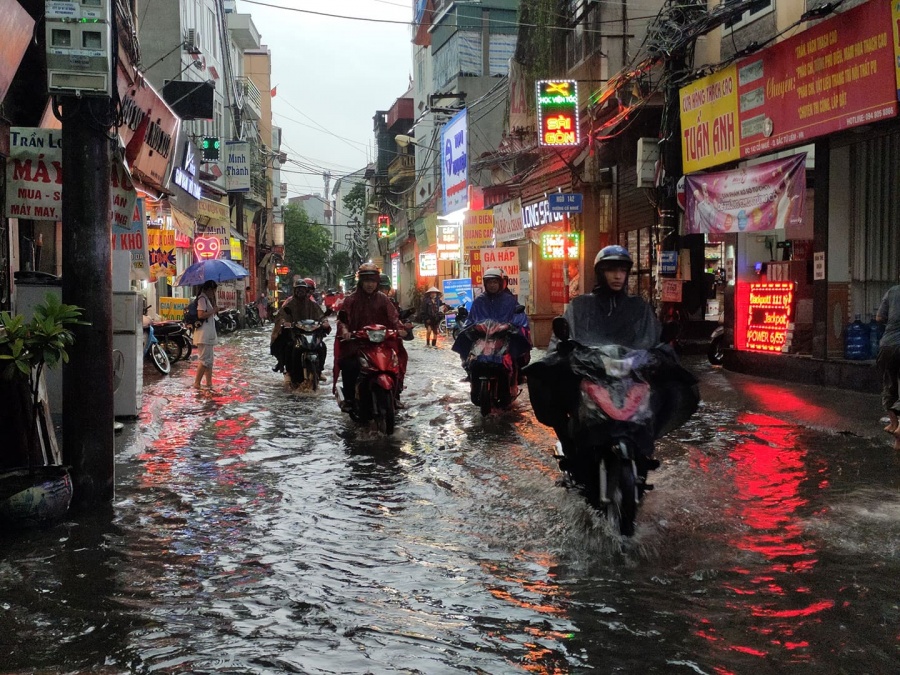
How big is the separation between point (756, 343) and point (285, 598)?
1365 centimetres

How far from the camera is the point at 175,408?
13234mm

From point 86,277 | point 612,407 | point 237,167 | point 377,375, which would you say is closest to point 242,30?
point 237,167

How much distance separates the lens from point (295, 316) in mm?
15414

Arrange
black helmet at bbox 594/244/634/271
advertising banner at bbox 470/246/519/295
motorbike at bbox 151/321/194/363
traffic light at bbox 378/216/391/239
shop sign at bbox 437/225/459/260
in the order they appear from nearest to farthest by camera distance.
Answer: black helmet at bbox 594/244/634/271
motorbike at bbox 151/321/194/363
advertising banner at bbox 470/246/519/295
shop sign at bbox 437/225/459/260
traffic light at bbox 378/216/391/239

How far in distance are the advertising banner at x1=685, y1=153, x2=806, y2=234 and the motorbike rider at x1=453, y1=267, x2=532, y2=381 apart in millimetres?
4754

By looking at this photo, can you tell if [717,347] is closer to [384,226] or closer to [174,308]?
[174,308]

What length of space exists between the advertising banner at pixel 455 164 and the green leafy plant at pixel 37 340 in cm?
2995

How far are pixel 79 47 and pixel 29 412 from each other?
8.23ft

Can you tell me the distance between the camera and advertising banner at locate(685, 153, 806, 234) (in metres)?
14.3

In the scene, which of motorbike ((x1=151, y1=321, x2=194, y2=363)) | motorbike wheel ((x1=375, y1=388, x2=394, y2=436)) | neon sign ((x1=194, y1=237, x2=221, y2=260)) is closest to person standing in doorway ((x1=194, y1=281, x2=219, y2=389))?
motorbike wheel ((x1=375, y1=388, x2=394, y2=436))

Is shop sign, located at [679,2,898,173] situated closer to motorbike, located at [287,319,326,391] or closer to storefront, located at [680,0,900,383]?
storefront, located at [680,0,900,383]

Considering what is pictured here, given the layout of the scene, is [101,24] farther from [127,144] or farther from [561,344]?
[127,144]

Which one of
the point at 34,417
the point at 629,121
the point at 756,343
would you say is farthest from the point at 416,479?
the point at 629,121

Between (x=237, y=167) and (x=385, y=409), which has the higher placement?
(x=237, y=167)
